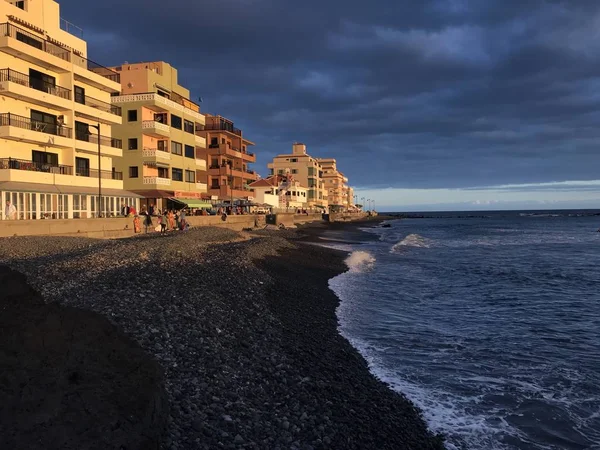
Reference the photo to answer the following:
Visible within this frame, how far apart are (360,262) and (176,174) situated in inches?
1356

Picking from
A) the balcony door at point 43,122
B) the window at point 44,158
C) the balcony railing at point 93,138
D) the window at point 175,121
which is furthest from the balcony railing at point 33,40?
the window at point 175,121

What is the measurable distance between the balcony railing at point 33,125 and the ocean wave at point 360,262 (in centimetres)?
2919

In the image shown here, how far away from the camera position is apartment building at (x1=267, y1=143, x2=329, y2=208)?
144000 mm

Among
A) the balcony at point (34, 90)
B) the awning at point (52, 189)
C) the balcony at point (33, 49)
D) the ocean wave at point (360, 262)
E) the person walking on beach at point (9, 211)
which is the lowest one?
the ocean wave at point (360, 262)

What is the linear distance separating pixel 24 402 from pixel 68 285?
27.5 ft

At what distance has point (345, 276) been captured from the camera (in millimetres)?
27344

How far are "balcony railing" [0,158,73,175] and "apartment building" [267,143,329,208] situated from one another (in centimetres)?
10267

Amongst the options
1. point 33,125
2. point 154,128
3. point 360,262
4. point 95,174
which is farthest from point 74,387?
point 154,128

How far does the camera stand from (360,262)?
3531 cm

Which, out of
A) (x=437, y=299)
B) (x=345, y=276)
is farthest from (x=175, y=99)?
(x=437, y=299)

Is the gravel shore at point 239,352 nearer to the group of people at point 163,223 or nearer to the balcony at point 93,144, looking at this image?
the group of people at point 163,223

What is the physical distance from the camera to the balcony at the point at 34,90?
34781mm

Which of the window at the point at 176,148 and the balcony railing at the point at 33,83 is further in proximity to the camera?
the window at the point at 176,148

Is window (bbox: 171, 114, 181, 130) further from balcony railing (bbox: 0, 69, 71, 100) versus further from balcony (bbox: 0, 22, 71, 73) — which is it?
balcony railing (bbox: 0, 69, 71, 100)
